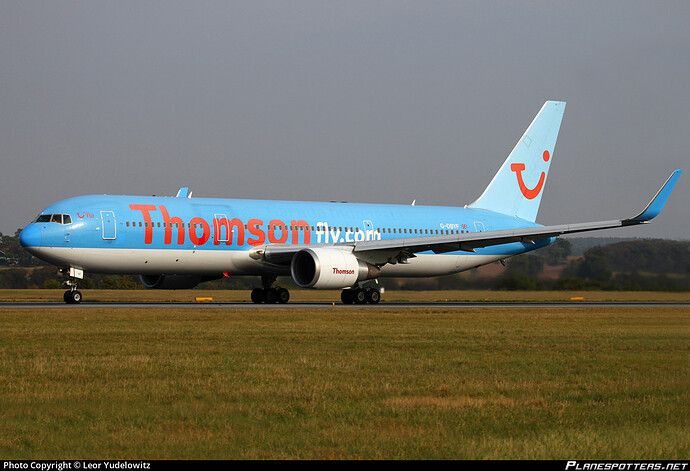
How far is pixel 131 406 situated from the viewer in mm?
9391

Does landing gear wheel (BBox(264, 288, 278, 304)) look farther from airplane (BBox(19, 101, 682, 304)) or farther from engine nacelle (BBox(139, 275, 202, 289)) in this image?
engine nacelle (BBox(139, 275, 202, 289))

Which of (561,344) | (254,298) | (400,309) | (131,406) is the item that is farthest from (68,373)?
(254,298)

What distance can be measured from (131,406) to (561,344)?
944 centimetres

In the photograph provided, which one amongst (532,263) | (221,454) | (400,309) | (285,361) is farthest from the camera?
(532,263)

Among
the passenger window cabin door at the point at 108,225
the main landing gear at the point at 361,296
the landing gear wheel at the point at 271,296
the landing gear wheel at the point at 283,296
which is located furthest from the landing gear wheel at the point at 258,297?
the passenger window cabin door at the point at 108,225

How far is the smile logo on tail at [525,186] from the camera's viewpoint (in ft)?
141

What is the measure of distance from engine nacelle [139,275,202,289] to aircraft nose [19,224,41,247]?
19.3ft

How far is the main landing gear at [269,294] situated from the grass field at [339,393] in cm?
1557

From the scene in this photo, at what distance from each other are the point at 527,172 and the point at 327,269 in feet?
52.5

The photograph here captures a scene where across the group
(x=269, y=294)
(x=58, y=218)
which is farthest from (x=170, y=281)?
(x=58, y=218)

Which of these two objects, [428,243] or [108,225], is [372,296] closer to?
[428,243]

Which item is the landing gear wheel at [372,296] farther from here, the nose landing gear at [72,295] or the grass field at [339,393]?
the grass field at [339,393]

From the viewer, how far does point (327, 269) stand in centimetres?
3069

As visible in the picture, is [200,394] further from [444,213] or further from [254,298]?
[444,213]
